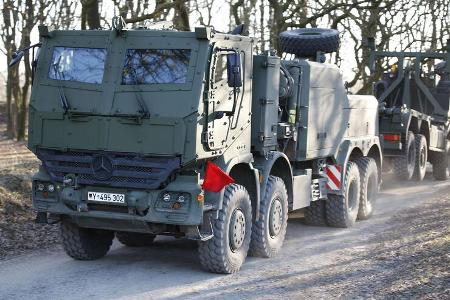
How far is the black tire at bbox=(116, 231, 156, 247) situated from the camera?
9.98 m

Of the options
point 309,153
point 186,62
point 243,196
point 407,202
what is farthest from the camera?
point 407,202

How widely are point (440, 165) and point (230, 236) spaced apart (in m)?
12.6

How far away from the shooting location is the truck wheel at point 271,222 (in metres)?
9.29

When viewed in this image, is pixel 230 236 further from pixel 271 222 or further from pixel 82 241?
pixel 82 241

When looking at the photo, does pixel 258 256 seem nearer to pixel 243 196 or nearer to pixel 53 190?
pixel 243 196

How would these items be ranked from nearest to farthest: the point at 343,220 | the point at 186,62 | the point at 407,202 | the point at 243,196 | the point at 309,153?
1. the point at 186,62
2. the point at 243,196
3. the point at 309,153
4. the point at 343,220
5. the point at 407,202

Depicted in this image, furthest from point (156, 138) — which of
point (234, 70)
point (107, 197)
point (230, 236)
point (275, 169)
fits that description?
point (275, 169)

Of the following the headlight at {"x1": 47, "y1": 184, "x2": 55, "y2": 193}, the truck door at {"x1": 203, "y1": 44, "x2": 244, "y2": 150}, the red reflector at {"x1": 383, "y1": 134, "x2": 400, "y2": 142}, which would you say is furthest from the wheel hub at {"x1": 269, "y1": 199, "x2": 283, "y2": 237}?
the red reflector at {"x1": 383, "y1": 134, "x2": 400, "y2": 142}

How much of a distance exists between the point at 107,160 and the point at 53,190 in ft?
2.55

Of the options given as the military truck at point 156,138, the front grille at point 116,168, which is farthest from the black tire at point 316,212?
the front grille at point 116,168

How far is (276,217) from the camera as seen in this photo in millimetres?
9703

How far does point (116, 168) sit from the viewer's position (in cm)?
808

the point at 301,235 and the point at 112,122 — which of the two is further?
the point at 301,235

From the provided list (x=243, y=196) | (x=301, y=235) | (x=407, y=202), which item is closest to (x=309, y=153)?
(x=301, y=235)
